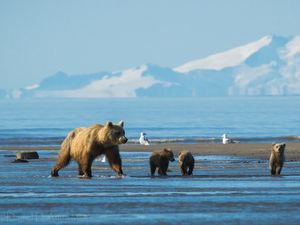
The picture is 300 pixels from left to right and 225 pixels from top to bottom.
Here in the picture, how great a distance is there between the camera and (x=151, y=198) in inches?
877

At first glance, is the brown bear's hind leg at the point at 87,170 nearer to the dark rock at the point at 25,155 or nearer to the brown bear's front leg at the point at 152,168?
the brown bear's front leg at the point at 152,168

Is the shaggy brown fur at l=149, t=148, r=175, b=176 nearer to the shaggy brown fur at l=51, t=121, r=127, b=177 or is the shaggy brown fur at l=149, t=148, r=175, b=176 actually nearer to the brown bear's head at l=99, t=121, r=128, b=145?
the shaggy brown fur at l=51, t=121, r=127, b=177

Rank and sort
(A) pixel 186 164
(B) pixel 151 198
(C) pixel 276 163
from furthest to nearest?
(A) pixel 186 164 → (C) pixel 276 163 → (B) pixel 151 198

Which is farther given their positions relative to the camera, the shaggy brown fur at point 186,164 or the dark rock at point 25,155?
the dark rock at point 25,155

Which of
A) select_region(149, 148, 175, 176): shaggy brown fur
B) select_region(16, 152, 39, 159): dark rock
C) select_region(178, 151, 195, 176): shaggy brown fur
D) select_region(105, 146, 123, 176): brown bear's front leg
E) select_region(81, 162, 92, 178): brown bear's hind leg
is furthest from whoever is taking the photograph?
select_region(16, 152, 39, 159): dark rock

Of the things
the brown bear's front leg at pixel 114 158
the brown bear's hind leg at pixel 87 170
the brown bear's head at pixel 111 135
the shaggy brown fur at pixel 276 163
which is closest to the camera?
the brown bear's head at pixel 111 135

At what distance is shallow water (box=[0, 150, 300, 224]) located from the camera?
19062 mm

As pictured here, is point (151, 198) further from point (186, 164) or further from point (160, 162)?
point (160, 162)

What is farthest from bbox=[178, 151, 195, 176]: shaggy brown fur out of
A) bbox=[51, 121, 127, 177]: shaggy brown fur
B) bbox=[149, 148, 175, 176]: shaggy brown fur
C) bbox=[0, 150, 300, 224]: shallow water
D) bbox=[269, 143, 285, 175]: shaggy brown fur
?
bbox=[51, 121, 127, 177]: shaggy brown fur

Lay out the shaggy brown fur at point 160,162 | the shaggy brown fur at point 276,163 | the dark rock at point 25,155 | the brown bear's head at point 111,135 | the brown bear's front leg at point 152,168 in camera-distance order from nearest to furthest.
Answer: the brown bear's head at point 111,135 → the shaggy brown fur at point 276,163 → the shaggy brown fur at point 160,162 → the brown bear's front leg at point 152,168 → the dark rock at point 25,155

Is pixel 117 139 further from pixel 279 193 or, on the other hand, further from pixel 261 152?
pixel 261 152

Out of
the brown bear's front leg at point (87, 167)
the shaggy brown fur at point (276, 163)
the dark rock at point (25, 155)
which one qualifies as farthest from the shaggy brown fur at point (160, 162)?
the dark rock at point (25, 155)

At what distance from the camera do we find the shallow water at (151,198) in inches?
750

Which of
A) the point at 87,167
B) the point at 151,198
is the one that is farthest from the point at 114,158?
the point at 151,198
